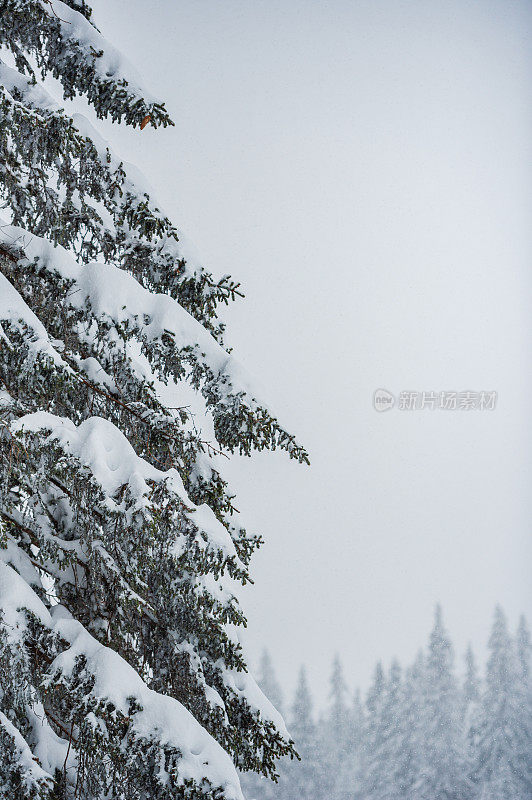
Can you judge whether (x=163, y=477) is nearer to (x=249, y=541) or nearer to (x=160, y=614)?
(x=160, y=614)

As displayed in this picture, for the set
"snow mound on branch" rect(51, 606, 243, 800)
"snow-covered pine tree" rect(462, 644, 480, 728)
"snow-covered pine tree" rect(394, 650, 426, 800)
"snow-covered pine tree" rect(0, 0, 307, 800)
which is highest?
"snow-covered pine tree" rect(462, 644, 480, 728)

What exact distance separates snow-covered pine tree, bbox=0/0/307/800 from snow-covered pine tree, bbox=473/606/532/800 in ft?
102

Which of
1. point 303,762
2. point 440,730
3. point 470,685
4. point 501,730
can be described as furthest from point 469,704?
point 303,762

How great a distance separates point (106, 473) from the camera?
10.5 ft

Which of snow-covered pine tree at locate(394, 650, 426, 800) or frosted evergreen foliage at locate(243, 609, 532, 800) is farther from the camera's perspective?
snow-covered pine tree at locate(394, 650, 426, 800)

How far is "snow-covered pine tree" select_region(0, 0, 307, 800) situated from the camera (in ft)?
9.89

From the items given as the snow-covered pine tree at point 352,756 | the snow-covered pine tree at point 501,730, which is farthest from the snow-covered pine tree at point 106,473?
the snow-covered pine tree at point 352,756

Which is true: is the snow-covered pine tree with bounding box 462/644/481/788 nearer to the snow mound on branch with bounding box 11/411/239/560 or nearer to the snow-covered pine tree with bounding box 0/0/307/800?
the snow-covered pine tree with bounding box 0/0/307/800

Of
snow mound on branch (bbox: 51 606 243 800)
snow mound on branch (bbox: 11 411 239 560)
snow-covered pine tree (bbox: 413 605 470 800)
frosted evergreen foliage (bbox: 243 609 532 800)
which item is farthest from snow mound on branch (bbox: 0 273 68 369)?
frosted evergreen foliage (bbox: 243 609 532 800)

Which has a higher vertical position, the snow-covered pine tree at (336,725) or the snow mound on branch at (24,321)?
the snow-covered pine tree at (336,725)

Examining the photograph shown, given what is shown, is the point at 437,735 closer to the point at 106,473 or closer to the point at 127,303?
the point at 127,303

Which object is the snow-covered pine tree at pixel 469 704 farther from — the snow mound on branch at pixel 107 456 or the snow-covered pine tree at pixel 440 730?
the snow mound on branch at pixel 107 456

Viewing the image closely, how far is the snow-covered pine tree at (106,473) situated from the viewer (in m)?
3.01

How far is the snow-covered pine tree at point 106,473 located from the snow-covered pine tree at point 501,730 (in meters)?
31.0
